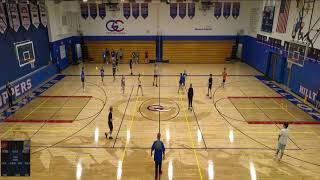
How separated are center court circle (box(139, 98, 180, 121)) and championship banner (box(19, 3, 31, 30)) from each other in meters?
11.4

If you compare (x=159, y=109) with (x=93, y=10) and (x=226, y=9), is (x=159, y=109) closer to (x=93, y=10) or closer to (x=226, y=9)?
(x=93, y=10)

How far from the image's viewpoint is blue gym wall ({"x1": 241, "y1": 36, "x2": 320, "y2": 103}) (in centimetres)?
1734

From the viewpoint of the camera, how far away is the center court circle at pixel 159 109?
15.2m

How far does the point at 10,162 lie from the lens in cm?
750

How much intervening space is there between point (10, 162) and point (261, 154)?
379 inches

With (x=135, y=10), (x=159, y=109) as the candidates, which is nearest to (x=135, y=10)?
(x=135, y=10)

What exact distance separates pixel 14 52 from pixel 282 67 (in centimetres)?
2128

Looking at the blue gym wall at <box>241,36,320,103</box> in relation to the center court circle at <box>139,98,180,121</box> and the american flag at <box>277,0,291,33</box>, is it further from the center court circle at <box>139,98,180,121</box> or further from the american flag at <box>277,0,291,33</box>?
the center court circle at <box>139,98,180,121</box>

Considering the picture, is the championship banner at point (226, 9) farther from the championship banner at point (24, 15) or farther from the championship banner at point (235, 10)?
the championship banner at point (24, 15)

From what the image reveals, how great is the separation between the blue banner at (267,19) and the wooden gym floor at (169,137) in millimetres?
7054

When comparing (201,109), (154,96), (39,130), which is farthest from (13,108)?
(201,109)

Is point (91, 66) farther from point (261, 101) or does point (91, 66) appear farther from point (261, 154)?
point (261, 154)

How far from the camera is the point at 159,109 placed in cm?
1630

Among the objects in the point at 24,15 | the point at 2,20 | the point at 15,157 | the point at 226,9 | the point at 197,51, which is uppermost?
the point at 226,9
